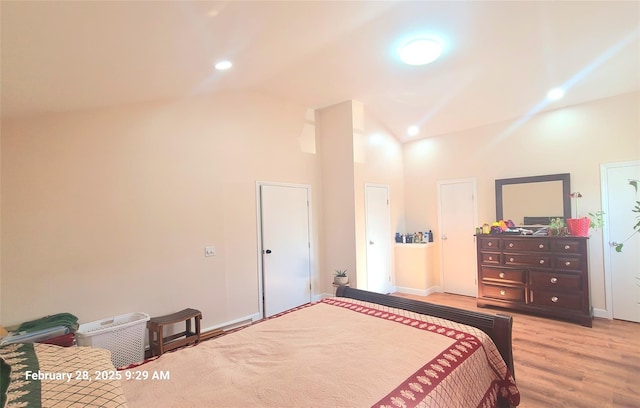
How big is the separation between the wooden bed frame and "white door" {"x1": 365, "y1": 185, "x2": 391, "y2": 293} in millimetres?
2157

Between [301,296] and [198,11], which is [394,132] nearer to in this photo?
[301,296]

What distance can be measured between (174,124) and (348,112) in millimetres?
2358

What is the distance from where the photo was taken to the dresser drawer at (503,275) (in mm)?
3871

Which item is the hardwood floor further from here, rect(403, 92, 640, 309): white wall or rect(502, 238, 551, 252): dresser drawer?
rect(502, 238, 551, 252): dresser drawer

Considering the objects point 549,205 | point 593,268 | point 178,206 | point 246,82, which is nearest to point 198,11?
point 246,82

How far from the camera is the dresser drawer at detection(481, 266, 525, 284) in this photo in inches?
152

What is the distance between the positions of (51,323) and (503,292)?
4.88m

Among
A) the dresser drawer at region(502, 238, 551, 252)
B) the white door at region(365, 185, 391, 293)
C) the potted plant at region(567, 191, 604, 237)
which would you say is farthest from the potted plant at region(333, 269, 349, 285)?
the potted plant at region(567, 191, 604, 237)

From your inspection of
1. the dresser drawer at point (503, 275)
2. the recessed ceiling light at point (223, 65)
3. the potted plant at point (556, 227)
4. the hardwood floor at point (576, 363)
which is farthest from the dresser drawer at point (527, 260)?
the recessed ceiling light at point (223, 65)

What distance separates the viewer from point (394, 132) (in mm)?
5242

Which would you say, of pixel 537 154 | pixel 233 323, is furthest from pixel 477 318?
pixel 537 154

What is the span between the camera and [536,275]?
12.3 feet

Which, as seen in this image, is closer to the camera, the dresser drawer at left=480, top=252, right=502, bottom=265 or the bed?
the bed

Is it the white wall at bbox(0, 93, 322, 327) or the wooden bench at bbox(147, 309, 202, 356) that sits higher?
the white wall at bbox(0, 93, 322, 327)
